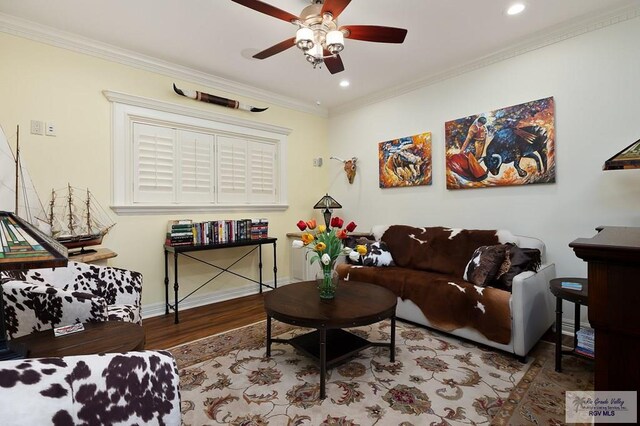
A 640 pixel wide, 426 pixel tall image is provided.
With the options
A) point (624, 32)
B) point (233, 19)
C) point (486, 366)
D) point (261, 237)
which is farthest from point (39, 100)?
point (624, 32)

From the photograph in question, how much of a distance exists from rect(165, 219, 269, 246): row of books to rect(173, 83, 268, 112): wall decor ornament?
142cm

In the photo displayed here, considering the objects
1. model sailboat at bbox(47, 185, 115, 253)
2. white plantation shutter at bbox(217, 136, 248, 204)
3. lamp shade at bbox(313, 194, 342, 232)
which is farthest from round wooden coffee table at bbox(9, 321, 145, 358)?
lamp shade at bbox(313, 194, 342, 232)

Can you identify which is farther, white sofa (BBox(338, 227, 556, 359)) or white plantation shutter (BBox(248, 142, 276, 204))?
white plantation shutter (BBox(248, 142, 276, 204))

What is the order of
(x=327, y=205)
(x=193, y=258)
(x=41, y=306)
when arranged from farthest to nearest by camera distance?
(x=327, y=205), (x=193, y=258), (x=41, y=306)

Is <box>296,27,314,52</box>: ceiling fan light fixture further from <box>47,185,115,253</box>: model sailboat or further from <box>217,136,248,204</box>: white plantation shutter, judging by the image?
<box>47,185,115,253</box>: model sailboat

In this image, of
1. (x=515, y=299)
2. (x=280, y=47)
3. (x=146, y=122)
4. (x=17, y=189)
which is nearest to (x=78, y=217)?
(x=17, y=189)

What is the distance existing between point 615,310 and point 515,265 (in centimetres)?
201

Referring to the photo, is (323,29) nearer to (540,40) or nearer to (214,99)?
(214,99)

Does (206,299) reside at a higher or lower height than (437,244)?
lower

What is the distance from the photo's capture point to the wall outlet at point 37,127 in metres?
2.73

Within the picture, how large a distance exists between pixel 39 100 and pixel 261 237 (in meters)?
2.49

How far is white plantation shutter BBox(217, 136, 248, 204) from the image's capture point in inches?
155

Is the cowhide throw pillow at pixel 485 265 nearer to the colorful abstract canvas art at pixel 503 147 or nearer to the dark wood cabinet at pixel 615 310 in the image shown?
the colorful abstract canvas art at pixel 503 147

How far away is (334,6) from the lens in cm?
194
